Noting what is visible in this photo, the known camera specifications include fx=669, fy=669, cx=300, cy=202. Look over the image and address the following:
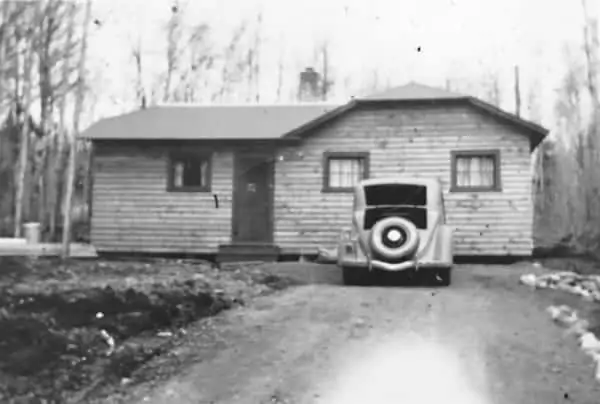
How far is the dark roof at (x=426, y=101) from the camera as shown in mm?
8406

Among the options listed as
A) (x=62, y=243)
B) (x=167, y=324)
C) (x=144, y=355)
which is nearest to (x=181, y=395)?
(x=144, y=355)

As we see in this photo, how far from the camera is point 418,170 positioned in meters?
9.02

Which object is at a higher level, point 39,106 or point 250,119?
point 250,119

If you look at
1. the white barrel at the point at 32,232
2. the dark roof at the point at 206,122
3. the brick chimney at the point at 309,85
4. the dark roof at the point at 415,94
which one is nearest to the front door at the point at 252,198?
the dark roof at the point at 206,122

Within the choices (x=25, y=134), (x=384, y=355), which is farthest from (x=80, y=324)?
(x=25, y=134)

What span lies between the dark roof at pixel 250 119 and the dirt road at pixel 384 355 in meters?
3.98

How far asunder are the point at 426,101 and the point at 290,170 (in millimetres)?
2059

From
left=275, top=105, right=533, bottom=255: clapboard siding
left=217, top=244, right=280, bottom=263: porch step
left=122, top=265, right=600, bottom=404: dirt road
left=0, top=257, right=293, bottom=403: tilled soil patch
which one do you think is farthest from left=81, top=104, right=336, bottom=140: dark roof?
left=122, top=265, right=600, bottom=404: dirt road

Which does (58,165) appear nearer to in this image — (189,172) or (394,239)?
(189,172)

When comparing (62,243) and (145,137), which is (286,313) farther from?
(145,137)

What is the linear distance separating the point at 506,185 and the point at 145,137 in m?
4.93

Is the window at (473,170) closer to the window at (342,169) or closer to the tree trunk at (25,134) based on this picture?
the window at (342,169)

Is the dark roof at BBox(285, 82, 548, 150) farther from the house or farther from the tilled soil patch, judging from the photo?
the tilled soil patch

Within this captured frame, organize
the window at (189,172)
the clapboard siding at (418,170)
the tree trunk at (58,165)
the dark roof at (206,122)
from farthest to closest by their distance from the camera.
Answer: the window at (189,172) < the dark roof at (206,122) < the clapboard siding at (418,170) < the tree trunk at (58,165)
